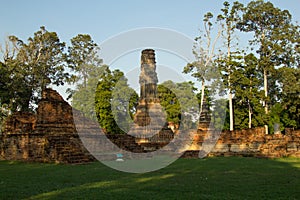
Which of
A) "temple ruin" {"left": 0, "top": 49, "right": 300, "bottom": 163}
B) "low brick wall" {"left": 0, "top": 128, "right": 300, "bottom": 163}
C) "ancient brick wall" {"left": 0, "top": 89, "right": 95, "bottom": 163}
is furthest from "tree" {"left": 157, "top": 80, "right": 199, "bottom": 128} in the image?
"ancient brick wall" {"left": 0, "top": 89, "right": 95, "bottom": 163}

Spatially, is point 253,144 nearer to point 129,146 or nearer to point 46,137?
point 129,146

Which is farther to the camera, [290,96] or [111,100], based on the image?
[111,100]

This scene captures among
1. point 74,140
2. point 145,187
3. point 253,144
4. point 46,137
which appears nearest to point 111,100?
point 253,144

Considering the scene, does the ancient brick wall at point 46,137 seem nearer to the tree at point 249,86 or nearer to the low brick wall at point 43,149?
the low brick wall at point 43,149

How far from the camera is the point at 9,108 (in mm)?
25578

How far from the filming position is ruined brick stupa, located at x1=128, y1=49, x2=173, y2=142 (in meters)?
20.6

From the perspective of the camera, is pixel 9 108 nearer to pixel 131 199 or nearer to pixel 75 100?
pixel 75 100

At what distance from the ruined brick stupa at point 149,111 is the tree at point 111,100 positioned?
33.5 feet

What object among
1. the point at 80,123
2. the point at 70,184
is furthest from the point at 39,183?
the point at 80,123

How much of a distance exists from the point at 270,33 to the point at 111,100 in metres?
A: 15.0

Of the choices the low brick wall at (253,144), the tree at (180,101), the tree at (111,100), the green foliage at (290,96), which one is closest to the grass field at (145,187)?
the low brick wall at (253,144)

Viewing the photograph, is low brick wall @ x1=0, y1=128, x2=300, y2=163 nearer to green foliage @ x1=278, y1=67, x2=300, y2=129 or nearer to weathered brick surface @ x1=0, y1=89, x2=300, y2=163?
weathered brick surface @ x1=0, y1=89, x2=300, y2=163

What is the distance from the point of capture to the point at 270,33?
2678cm

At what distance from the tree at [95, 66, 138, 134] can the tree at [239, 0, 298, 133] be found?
12.6 meters
